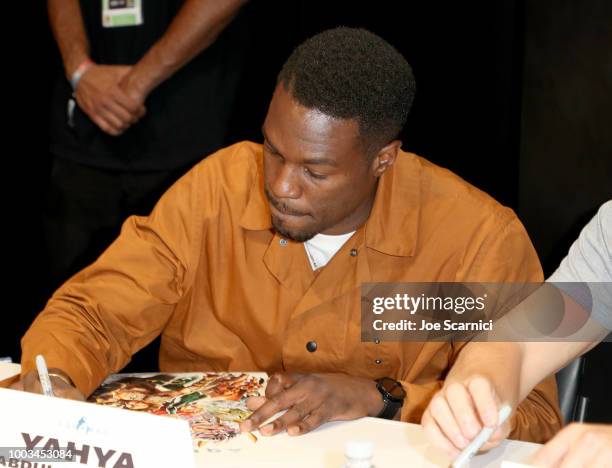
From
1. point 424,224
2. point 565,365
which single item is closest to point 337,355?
point 424,224

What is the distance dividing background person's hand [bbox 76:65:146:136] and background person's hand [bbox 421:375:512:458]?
166 cm

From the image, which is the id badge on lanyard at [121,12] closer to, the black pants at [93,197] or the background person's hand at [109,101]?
the background person's hand at [109,101]

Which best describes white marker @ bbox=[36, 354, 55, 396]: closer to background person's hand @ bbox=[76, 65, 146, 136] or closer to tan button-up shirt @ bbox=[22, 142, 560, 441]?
tan button-up shirt @ bbox=[22, 142, 560, 441]

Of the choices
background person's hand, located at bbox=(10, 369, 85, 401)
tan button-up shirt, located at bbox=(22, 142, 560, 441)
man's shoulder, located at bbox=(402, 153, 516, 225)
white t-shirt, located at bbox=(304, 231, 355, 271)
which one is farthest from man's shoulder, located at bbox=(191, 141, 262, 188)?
background person's hand, located at bbox=(10, 369, 85, 401)

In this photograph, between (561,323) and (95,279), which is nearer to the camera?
(561,323)

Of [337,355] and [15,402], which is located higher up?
[15,402]

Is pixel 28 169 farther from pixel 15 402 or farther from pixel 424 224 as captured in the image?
pixel 15 402

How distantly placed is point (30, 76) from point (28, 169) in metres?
0.37

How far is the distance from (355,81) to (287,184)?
0.25 meters

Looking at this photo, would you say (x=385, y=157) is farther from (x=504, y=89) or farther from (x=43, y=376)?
(x=504, y=89)

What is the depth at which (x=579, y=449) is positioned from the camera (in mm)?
1406

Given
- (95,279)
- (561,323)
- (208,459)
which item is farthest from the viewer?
(95,279)

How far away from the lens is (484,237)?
210cm

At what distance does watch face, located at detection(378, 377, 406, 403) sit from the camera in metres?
1.94
